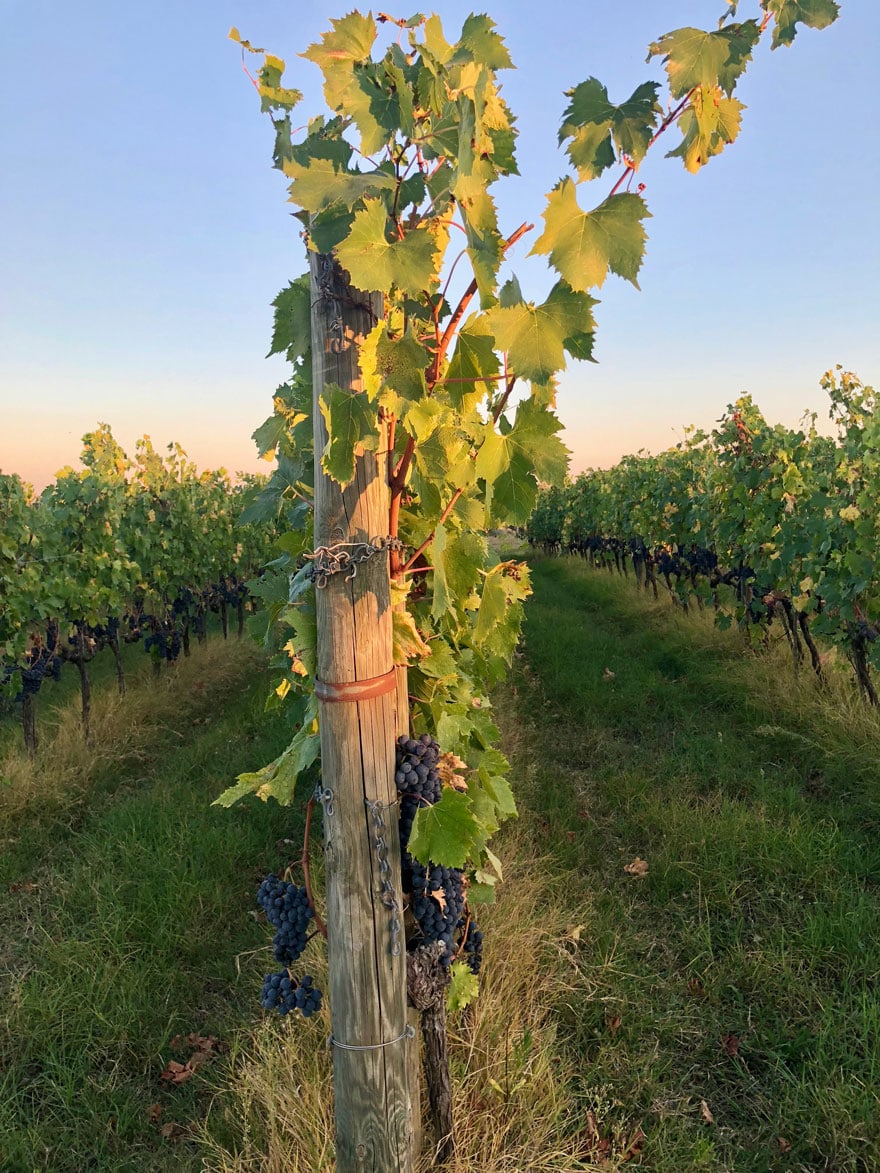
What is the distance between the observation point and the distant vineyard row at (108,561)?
20.9 feet

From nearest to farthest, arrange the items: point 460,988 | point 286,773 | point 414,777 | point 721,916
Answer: point 414,777 → point 286,773 → point 460,988 → point 721,916

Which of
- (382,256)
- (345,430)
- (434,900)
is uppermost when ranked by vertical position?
(382,256)

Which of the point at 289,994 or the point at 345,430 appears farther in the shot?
the point at 289,994

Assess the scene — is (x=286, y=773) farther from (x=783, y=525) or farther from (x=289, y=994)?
(x=783, y=525)

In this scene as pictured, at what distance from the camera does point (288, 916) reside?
2209 millimetres

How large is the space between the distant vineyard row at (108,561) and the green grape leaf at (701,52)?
1790 mm

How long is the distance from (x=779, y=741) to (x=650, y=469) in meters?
9.16

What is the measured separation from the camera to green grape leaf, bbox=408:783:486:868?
179 centimetres

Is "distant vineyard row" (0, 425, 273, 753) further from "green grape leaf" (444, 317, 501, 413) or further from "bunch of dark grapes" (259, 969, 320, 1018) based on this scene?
"bunch of dark grapes" (259, 969, 320, 1018)

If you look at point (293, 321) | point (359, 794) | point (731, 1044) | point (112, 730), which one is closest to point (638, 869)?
point (731, 1044)

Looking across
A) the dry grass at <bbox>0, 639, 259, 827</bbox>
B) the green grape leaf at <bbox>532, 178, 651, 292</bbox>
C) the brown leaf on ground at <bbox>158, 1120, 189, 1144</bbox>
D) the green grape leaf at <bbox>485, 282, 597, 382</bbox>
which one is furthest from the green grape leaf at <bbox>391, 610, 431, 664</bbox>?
the dry grass at <bbox>0, 639, 259, 827</bbox>

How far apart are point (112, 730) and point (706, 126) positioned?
7.44 meters

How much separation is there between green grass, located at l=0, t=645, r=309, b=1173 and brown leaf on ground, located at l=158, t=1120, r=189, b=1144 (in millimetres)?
40

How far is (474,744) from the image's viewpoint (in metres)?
2.58
